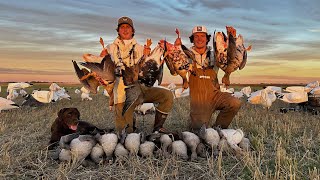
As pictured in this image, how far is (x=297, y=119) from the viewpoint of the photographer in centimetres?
891

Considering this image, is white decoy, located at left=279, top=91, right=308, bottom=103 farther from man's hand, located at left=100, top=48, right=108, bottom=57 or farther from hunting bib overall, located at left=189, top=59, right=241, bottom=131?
man's hand, located at left=100, top=48, right=108, bottom=57

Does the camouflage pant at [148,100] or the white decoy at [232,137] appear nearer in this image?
the white decoy at [232,137]

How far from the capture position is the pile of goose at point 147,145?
4777mm

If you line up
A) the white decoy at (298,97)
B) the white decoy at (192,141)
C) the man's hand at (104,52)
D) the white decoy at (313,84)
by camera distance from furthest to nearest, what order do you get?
1. the white decoy at (313,84)
2. the white decoy at (298,97)
3. the man's hand at (104,52)
4. the white decoy at (192,141)

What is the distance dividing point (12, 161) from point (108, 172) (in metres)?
1.41

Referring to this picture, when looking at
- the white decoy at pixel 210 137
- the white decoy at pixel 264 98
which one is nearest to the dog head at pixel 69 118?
the white decoy at pixel 210 137

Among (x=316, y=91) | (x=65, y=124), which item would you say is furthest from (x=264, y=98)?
(x=65, y=124)

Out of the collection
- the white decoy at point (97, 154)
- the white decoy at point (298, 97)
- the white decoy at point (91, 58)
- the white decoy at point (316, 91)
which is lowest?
the white decoy at point (97, 154)

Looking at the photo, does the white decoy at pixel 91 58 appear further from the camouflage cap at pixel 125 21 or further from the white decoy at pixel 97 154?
the white decoy at pixel 97 154

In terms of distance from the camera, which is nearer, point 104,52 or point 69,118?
point 69,118

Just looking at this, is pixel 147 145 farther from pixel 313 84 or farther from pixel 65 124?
pixel 313 84

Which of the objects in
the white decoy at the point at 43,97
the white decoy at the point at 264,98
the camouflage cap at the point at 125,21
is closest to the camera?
the camouflage cap at the point at 125,21

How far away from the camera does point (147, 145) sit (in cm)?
491

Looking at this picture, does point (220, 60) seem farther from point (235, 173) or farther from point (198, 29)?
point (235, 173)
